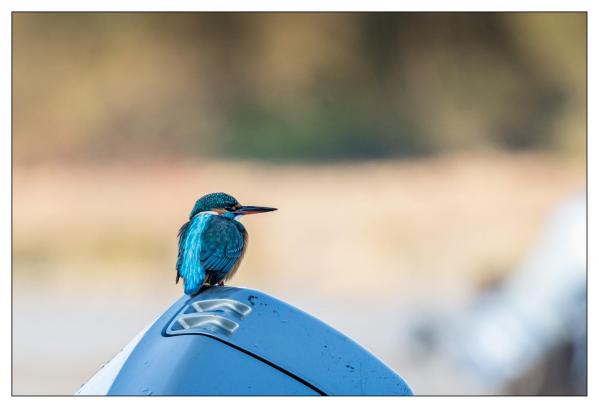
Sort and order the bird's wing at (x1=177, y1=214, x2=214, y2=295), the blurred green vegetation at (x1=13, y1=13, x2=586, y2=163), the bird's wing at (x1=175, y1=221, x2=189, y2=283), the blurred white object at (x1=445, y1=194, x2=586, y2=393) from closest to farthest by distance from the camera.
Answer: the bird's wing at (x1=177, y1=214, x2=214, y2=295) < the bird's wing at (x1=175, y1=221, x2=189, y2=283) < the blurred white object at (x1=445, y1=194, x2=586, y2=393) < the blurred green vegetation at (x1=13, y1=13, x2=586, y2=163)

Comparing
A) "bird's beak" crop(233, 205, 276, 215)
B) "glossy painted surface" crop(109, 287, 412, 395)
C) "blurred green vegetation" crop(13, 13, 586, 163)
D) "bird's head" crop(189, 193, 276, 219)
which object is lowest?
"glossy painted surface" crop(109, 287, 412, 395)

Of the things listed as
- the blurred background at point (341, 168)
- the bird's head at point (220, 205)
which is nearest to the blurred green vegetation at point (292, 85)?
the blurred background at point (341, 168)

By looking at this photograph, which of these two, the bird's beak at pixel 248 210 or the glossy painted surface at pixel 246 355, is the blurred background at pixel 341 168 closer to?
the bird's beak at pixel 248 210

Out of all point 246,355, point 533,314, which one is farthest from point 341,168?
point 246,355

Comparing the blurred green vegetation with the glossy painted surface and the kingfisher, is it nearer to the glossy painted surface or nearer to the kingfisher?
the kingfisher

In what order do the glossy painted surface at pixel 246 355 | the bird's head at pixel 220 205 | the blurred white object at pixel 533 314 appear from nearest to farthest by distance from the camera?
the glossy painted surface at pixel 246 355, the bird's head at pixel 220 205, the blurred white object at pixel 533 314

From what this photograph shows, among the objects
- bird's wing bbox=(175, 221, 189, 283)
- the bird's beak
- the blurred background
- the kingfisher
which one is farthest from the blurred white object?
bird's wing bbox=(175, 221, 189, 283)
